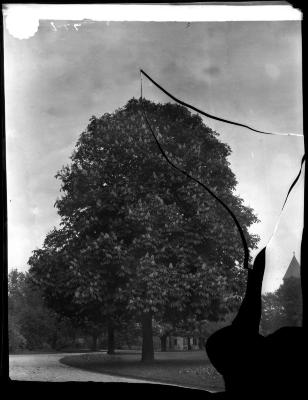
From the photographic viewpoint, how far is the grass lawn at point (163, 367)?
353cm

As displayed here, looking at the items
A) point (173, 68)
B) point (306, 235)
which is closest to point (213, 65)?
point (173, 68)

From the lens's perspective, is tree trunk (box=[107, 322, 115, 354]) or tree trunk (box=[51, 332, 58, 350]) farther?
tree trunk (box=[107, 322, 115, 354])

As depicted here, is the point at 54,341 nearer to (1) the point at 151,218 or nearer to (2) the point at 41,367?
(2) the point at 41,367

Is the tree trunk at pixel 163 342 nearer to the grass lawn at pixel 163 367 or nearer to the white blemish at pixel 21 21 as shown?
the grass lawn at pixel 163 367

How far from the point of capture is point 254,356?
2.39 ft

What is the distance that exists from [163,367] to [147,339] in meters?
0.28

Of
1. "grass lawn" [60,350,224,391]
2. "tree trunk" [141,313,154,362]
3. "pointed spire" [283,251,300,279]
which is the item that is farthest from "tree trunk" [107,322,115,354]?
"pointed spire" [283,251,300,279]

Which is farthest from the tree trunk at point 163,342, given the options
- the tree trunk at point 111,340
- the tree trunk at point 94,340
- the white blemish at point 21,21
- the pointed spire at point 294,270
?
the white blemish at point 21,21

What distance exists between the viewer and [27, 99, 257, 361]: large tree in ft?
13.1

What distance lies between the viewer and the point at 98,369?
3.55 m

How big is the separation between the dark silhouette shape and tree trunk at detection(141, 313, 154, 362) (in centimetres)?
320

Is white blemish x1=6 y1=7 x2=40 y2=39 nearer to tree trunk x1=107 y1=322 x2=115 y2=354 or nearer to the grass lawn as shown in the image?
the grass lawn

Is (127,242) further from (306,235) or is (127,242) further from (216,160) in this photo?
(306,235)

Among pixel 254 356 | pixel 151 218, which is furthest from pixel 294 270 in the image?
pixel 151 218
